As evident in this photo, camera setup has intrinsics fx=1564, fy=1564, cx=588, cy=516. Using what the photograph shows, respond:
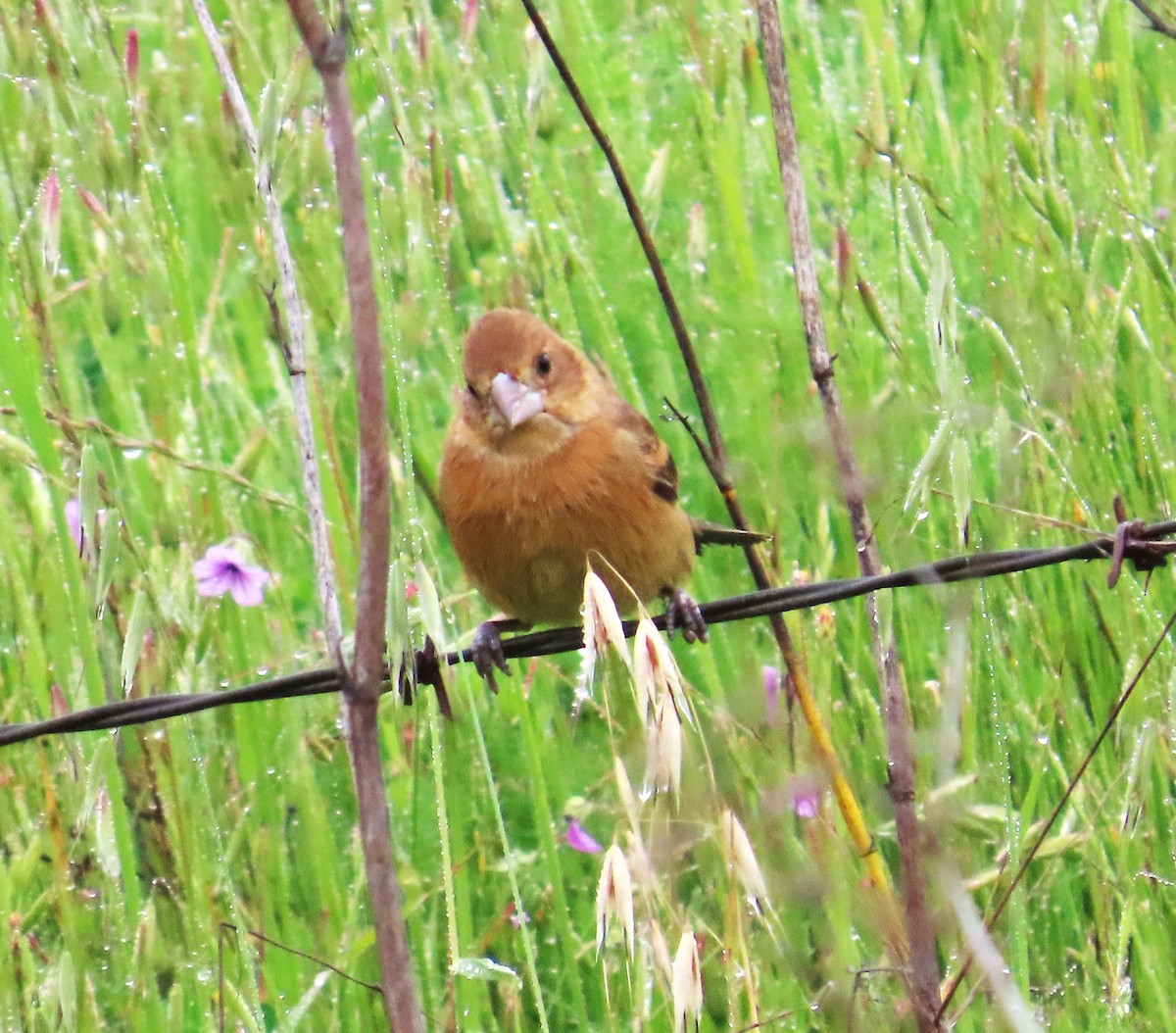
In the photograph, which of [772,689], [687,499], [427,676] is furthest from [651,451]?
[427,676]

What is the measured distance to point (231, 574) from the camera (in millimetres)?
2574

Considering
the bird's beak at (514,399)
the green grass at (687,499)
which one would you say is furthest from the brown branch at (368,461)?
the bird's beak at (514,399)

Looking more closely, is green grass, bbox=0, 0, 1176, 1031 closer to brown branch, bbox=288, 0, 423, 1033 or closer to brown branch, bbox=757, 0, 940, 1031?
brown branch, bbox=757, 0, 940, 1031

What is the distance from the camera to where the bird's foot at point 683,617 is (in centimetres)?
252

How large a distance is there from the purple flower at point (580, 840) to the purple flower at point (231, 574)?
0.65 metres

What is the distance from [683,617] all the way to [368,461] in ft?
5.41

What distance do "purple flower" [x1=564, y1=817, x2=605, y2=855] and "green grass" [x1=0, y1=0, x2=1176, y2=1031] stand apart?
0.10ft

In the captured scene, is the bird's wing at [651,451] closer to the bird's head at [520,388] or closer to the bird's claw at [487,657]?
the bird's head at [520,388]

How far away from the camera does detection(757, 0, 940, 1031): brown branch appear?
6.26 feet

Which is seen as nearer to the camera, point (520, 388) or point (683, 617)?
point (683, 617)

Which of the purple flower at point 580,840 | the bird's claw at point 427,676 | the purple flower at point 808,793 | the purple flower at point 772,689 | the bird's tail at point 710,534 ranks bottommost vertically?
the purple flower at point 580,840

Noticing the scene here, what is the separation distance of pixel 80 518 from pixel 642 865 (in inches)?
26.3

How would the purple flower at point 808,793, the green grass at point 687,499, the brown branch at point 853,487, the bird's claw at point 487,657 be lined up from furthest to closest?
1. the bird's claw at point 487,657
2. the purple flower at point 808,793
3. the green grass at point 687,499
4. the brown branch at point 853,487

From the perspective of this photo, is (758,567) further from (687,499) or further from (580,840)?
(687,499)
